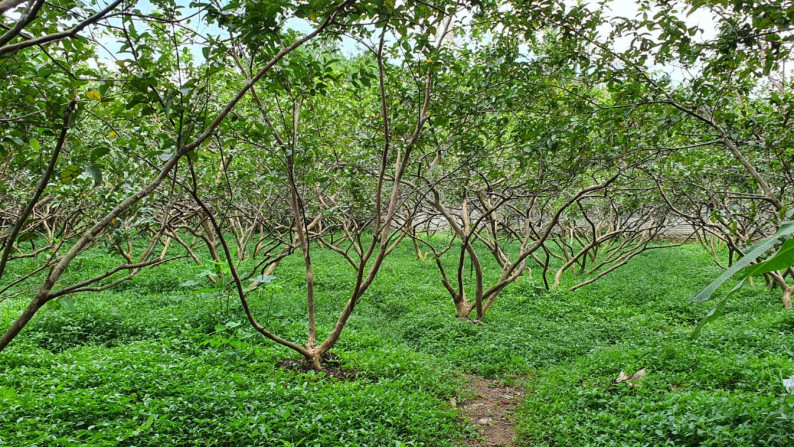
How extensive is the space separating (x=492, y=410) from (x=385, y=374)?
3.40ft

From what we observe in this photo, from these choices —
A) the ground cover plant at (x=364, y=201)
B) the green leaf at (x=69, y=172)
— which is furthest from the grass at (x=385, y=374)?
the green leaf at (x=69, y=172)

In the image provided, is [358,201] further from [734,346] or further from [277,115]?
[734,346]

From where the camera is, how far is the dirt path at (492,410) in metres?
3.86

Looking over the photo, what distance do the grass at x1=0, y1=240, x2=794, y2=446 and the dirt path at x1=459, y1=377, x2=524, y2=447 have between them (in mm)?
139

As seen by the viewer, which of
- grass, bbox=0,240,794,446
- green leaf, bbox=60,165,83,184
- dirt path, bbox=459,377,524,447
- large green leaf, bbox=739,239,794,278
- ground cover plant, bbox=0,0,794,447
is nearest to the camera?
large green leaf, bbox=739,239,794,278

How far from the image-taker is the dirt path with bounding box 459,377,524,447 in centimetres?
386

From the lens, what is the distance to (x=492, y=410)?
4.39m

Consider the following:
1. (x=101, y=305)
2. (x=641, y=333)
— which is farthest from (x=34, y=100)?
(x=641, y=333)

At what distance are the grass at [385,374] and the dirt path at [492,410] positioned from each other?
0.14 m

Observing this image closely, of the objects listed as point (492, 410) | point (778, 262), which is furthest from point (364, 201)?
point (778, 262)

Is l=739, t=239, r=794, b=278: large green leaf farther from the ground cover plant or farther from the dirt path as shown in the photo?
the dirt path

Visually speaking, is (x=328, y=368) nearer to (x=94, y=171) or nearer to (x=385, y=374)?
(x=385, y=374)

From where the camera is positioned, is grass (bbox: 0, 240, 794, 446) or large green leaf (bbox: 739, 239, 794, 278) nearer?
large green leaf (bbox: 739, 239, 794, 278)

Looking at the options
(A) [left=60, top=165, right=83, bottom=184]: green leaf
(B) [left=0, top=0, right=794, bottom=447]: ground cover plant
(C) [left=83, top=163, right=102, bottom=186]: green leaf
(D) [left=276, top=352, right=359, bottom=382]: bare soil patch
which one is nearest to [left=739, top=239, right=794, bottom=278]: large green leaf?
(B) [left=0, top=0, right=794, bottom=447]: ground cover plant
